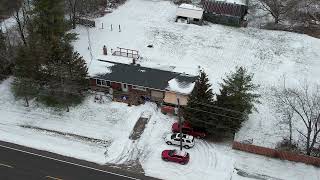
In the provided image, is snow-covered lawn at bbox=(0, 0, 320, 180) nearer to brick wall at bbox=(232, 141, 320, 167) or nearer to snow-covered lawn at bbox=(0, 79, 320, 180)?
snow-covered lawn at bbox=(0, 79, 320, 180)

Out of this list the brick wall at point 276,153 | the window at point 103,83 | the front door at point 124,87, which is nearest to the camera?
the brick wall at point 276,153

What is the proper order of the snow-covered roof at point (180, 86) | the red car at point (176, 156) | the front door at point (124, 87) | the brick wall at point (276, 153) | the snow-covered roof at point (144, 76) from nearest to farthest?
the red car at point (176, 156) → the brick wall at point (276, 153) → the snow-covered roof at point (180, 86) → the snow-covered roof at point (144, 76) → the front door at point (124, 87)

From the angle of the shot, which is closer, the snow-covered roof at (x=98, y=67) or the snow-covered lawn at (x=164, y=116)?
the snow-covered lawn at (x=164, y=116)

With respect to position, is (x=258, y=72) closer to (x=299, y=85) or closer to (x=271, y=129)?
(x=299, y=85)

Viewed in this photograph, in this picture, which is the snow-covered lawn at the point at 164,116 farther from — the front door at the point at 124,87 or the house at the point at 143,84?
the front door at the point at 124,87

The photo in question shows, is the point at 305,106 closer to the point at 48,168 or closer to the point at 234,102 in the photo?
the point at 234,102

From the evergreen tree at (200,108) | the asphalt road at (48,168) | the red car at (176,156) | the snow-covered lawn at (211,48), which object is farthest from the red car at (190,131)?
the asphalt road at (48,168)

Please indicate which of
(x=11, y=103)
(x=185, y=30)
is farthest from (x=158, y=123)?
(x=185, y=30)
